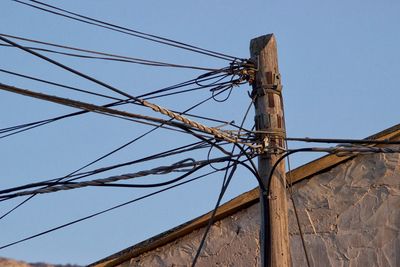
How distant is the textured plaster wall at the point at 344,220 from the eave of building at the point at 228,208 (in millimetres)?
90

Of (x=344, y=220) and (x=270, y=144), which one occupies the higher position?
(x=270, y=144)

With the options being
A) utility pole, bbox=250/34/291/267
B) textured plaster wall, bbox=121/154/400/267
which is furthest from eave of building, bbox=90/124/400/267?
utility pole, bbox=250/34/291/267

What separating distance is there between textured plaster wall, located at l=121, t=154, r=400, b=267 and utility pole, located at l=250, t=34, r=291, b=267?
1.77 m

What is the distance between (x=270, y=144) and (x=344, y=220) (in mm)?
1948

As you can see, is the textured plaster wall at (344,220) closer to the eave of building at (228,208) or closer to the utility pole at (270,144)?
the eave of building at (228,208)

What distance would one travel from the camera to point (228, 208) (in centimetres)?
1133

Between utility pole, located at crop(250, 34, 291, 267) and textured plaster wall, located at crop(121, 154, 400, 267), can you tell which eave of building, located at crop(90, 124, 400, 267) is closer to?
textured plaster wall, located at crop(121, 154, 400, 267)

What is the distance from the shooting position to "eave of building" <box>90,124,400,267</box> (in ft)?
35.6

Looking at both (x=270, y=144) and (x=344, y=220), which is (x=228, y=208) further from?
(x=270, y=144)

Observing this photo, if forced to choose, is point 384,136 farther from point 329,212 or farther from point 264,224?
point 264,224

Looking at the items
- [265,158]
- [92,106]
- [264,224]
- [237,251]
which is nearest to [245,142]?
[265,158]

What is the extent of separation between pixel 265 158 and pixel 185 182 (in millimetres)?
1010

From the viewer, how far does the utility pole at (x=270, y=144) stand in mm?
8836

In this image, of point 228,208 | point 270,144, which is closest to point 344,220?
point 228,208
